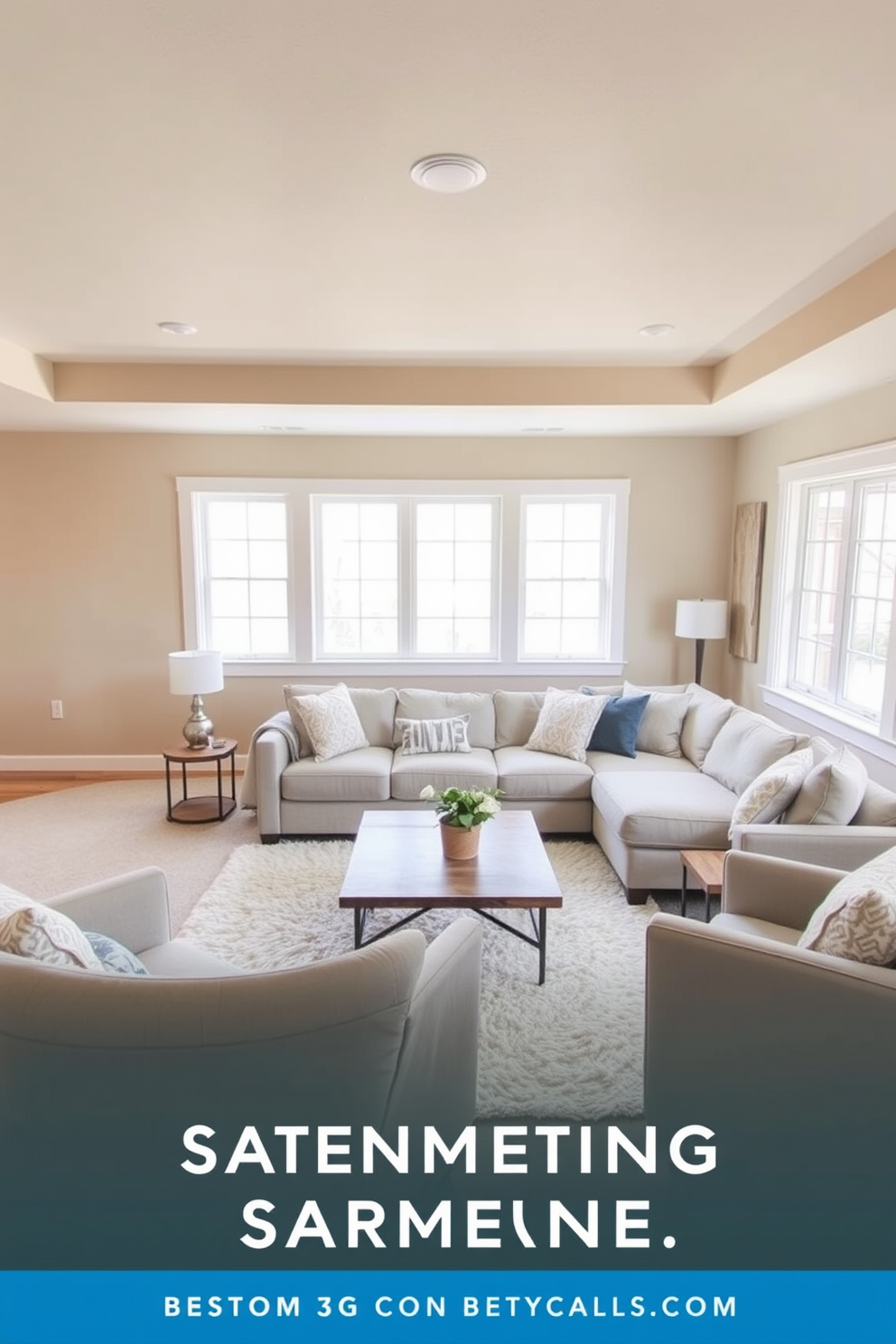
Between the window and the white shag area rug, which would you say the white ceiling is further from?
the white shag area rug

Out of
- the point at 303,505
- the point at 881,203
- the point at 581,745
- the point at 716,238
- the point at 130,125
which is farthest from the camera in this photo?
the point at 303,505

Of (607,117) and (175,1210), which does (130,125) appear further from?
(175,1210)

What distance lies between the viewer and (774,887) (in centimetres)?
227

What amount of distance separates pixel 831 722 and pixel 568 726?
141 centimetres

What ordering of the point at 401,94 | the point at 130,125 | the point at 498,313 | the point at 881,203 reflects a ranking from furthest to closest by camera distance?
the point at 498,313
the point at 881,203
the point at 130,125
the point at 401,94

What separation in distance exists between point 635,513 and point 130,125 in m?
4.09

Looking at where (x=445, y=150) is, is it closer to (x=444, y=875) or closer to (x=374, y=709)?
(x=444, y=875)

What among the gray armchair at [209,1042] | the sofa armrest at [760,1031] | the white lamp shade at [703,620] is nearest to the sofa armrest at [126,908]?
the gray armchair at [209,1042]

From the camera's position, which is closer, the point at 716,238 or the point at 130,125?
the point at 130,125

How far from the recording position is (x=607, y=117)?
1.72 metres

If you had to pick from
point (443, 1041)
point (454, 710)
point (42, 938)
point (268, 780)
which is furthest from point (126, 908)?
point (454, 710)

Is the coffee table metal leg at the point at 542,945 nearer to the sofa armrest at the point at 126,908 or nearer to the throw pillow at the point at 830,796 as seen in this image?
the throw pillow at the point at 830,796

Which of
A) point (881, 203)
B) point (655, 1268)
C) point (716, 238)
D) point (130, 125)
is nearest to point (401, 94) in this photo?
point (130, 125)

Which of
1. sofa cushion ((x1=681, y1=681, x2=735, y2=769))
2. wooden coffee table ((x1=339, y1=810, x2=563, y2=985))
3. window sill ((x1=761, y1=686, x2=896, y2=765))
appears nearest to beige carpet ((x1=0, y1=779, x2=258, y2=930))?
wooden coffee table ((x1=339, y1=810, x2=563, y2=985))
